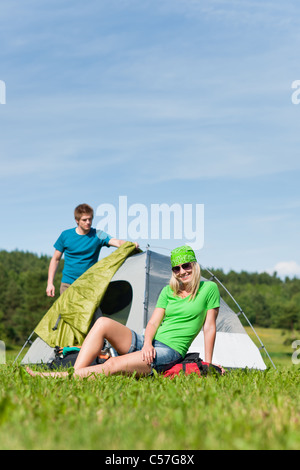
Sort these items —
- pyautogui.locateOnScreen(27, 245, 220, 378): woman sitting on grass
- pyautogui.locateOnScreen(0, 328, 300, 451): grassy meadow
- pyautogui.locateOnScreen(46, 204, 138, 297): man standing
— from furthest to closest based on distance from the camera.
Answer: pyautogui.locateOnScreen(46, 204, 138, 297): man standing < pyautogui.locateOnScreen(27, 245, 220, 378): woman sitting on grass < pyautogui.locateOnScreen(0, 328, 300, 451): grassy meadow

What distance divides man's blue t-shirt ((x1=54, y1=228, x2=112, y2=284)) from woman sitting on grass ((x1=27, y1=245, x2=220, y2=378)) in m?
2.39

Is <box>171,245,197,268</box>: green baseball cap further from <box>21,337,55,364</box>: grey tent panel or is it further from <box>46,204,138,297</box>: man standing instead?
<box>21,337,55,364</box>: grey tent panel

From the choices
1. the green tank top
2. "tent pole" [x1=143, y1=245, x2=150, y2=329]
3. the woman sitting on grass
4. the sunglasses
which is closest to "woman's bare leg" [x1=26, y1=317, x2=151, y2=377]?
the woman sitting on grass

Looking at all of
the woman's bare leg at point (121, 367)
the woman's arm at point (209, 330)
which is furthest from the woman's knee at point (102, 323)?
the woman's arm at point (209, 330)

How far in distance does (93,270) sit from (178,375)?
2963 millimetres

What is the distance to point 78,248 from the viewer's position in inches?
278

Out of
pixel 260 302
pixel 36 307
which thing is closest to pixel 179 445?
pixel 36 307

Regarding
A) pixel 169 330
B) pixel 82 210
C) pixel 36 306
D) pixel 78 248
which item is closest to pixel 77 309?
pixel 78 248

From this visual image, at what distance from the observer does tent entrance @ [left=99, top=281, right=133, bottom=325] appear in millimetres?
7668

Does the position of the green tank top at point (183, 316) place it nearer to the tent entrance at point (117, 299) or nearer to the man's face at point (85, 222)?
the man's face at point (85, 222)

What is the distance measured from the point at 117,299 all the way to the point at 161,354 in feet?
10.7

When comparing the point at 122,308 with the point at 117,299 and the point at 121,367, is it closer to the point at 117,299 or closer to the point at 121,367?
the point at 117,299

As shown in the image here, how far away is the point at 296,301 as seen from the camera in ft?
210

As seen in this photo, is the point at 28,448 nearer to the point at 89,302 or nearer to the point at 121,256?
the point at 89,302
